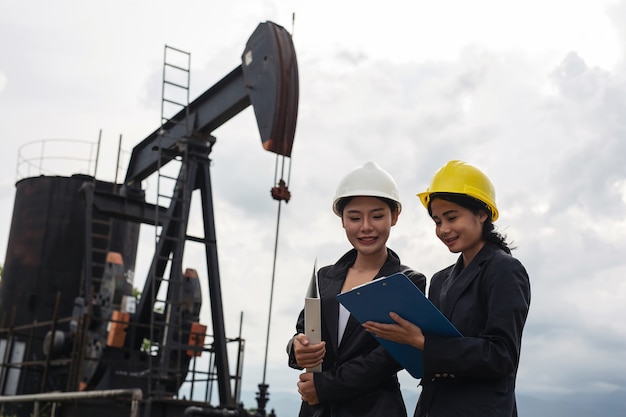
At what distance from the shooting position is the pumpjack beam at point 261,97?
10.8 metres

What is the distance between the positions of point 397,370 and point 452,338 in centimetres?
41

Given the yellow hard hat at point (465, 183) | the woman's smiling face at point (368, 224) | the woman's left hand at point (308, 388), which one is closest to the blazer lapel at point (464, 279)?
the yellow hard hat at point (465, 183)

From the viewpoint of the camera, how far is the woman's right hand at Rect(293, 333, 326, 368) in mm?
2639

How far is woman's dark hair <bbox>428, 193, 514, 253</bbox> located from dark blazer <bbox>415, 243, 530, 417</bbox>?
0.09m

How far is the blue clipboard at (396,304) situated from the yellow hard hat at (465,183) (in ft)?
1.56

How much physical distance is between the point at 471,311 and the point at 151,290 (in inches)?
442

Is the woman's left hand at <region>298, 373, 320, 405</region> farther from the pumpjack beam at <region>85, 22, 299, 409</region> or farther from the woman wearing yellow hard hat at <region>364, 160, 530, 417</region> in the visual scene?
the pumpjack beam at <region>85, 22, 299, 409</region>

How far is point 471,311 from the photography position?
2.46 metres

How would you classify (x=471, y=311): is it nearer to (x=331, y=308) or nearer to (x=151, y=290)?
(x=331, y=308)

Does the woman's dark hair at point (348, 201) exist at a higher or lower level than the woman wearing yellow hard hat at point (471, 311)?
higher

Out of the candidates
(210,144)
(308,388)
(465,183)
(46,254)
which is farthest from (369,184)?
(46,254)

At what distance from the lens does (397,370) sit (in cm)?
268

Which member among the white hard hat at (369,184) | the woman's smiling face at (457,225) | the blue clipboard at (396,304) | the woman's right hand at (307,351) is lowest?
the woman's right hand at (307,351)

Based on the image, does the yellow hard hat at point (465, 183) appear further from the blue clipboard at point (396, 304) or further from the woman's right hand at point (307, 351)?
the woman's right hand at point (307, 351)
